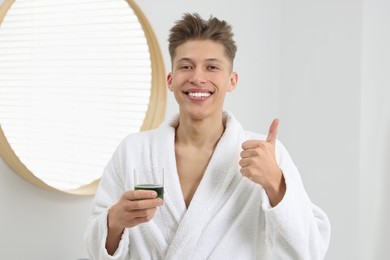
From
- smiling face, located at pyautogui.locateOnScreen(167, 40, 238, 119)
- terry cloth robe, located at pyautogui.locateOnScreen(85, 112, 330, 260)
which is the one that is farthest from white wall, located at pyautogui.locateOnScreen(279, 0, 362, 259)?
smiling face, located at pyautogui.locateOnScreen(167, 40, 238, 119)

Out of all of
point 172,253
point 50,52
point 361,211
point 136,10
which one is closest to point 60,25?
point 50,52

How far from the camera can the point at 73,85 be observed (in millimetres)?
2248

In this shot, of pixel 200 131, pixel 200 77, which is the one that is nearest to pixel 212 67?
pixel 200 77

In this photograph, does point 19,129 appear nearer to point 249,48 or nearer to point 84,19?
point 84,19

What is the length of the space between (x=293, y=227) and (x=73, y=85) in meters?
1.05

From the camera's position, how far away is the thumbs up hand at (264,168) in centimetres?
158

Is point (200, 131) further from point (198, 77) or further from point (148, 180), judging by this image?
point (148, 180)

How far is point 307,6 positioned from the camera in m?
3.17

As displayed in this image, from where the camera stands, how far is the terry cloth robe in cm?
165

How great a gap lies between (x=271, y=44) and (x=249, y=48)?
7.0 inches

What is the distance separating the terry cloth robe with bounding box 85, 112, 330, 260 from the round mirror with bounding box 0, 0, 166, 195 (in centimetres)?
40

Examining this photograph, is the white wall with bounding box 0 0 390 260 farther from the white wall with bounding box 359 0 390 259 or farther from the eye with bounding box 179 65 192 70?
the eye with bounding box 179 65 192 70

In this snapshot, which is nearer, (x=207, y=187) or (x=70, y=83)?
(x=207, y=187)

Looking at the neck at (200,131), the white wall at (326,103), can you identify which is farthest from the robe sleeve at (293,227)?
the white wall at (326,103)
